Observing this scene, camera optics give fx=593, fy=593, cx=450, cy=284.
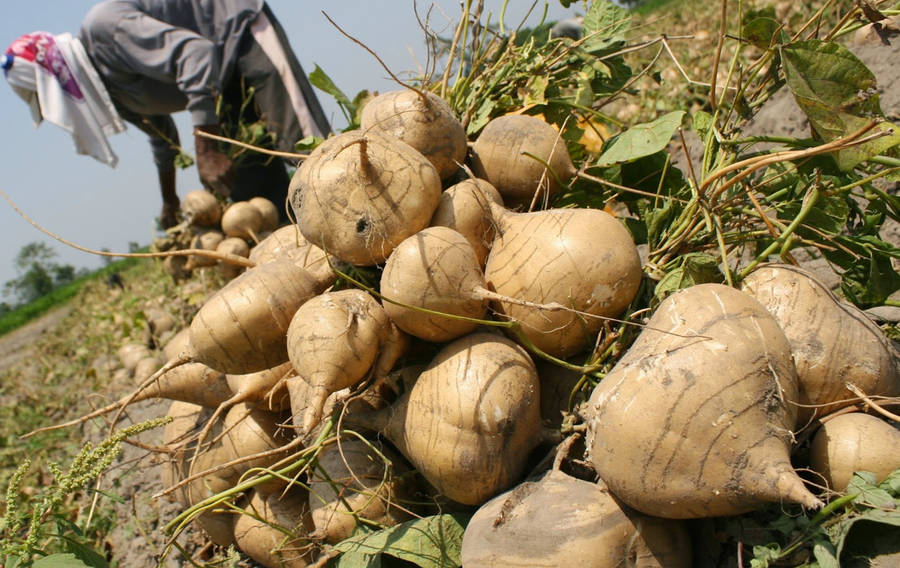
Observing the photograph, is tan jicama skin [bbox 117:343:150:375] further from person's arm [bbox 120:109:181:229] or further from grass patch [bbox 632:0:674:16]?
grass patch [bbox 632:0:674:16]

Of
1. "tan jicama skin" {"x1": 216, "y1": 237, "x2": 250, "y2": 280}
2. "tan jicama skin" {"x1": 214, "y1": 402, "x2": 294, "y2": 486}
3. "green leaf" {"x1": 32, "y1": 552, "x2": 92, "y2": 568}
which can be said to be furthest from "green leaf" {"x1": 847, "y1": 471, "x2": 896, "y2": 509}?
"tan jicama skin" {"x1": 216, "y1": 237, "x2": 250, "y2": 280}

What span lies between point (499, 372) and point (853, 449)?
89cm

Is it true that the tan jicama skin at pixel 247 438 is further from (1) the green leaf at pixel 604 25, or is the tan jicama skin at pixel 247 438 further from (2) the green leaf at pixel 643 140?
(1) the green leaf at pixel 604 25

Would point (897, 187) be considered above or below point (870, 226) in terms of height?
below

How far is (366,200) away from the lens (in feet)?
6.29

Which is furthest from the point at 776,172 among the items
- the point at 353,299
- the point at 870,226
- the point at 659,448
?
the point at 353,299

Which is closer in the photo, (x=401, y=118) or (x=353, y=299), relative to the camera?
(x=353, y=299)

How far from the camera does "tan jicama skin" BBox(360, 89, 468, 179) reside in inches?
85.2

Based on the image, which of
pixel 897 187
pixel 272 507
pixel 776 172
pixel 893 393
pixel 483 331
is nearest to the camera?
pixel 893 393

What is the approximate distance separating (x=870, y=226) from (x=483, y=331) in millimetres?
1352

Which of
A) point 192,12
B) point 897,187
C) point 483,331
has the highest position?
point 192,12

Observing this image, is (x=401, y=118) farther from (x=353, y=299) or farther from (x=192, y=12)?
(x=192, y=12)

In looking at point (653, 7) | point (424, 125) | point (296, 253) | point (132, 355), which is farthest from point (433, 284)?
point (653, 7)

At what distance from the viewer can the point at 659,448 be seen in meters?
1.37
